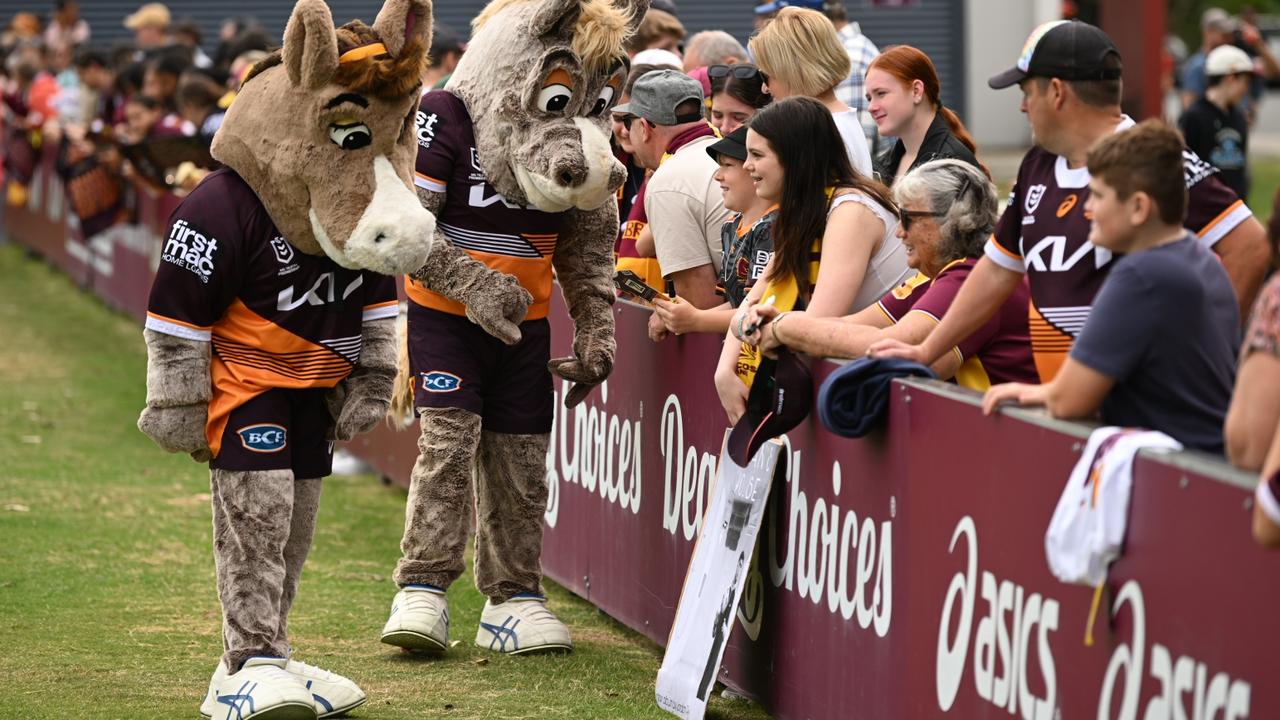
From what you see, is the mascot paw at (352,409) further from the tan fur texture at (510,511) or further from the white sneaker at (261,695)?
the tan fur texture at (510,511)

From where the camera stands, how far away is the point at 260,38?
1459 cm

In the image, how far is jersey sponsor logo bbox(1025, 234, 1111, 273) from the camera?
4.46 meters

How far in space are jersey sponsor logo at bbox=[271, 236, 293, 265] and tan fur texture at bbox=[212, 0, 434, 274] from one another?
1.0 inches

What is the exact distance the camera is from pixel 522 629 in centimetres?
633

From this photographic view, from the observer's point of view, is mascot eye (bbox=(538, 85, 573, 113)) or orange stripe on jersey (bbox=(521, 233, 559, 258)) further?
orange stripe on jersey (bbox=(521, 233, 559, 258))

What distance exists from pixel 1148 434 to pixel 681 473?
2.73m

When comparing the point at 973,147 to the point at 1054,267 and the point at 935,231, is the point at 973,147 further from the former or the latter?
the point at 1054,267

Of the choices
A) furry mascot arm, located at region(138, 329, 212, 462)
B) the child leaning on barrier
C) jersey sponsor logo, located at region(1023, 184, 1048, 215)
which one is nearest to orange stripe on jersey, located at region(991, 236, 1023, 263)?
jersey sponsor logo, located at region(1023, 184, 1048, 215)

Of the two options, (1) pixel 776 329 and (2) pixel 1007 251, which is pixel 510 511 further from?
(2) pixel 1007 251

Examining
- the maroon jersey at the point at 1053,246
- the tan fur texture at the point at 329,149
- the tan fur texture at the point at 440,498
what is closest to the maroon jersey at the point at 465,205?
the tan fur texture at the point at 440,498

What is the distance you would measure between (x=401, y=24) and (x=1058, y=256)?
6.69 feet

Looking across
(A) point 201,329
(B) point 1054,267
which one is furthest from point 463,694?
(B) point 1054,267

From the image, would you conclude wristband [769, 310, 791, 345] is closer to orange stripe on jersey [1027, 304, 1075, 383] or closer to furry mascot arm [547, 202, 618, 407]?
orange stripe on jersey [1027, 304, 1075, 383]

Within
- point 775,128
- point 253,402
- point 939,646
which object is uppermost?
point 775,128
